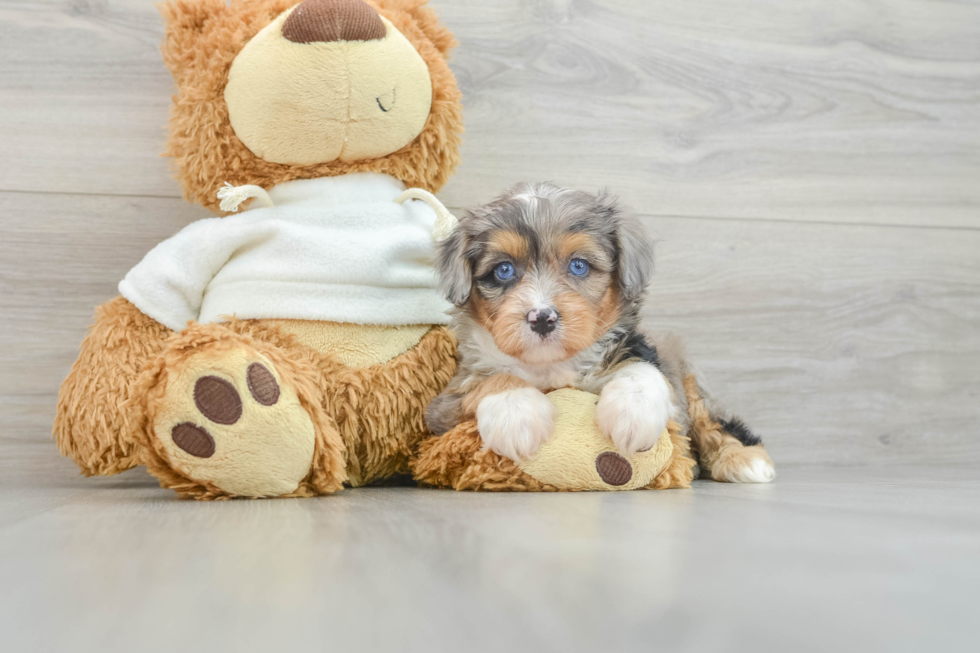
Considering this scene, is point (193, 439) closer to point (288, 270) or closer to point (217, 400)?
point (217, 400)

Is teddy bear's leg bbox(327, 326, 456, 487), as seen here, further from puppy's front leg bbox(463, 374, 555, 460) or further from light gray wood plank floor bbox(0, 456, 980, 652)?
light gray wood plank floor bbox(0, 456, 980, 652)

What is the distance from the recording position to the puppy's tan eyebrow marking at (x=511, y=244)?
4.80ft

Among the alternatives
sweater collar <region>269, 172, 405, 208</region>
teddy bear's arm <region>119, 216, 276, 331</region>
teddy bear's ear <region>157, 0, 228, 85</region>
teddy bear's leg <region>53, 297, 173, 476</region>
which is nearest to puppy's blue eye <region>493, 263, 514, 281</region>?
sweater collar <region>269, 172, 405, 208</region>

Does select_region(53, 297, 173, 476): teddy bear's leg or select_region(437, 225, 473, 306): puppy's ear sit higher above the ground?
select_region(437, 225, 473, 306): puppy's ear

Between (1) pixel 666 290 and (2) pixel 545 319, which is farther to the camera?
(1) pixel 666 290

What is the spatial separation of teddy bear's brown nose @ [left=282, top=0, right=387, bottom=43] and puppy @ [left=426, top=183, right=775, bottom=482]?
44cm

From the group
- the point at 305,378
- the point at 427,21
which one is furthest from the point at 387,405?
the point at 427,21

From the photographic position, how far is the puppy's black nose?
136 cm

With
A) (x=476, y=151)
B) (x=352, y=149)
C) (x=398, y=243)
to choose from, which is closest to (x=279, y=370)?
(x=398, y=243)

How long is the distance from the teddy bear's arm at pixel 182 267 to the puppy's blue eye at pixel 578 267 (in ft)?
2.08

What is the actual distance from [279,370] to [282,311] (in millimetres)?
246

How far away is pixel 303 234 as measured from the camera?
1598mm

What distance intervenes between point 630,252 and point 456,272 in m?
0.35

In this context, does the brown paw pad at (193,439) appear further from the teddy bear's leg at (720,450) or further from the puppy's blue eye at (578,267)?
the teddy bear's leg at (720,450)
